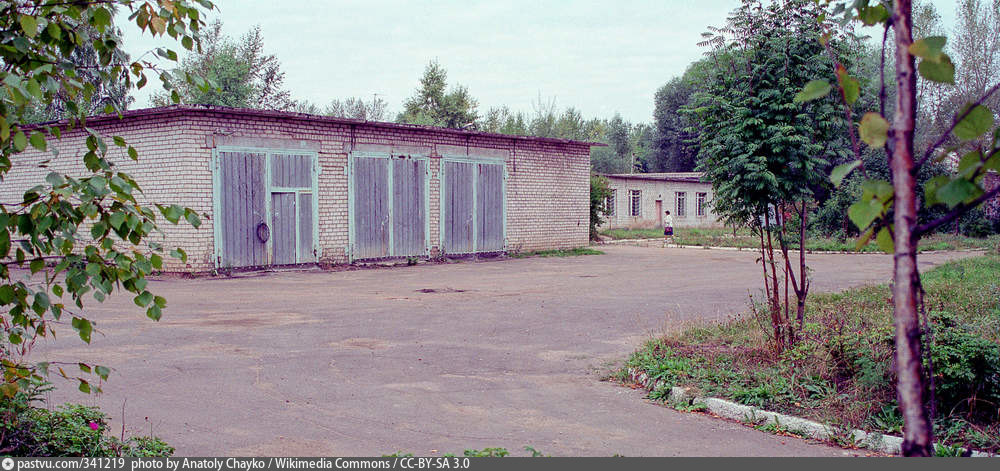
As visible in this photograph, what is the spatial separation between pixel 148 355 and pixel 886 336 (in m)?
7.36

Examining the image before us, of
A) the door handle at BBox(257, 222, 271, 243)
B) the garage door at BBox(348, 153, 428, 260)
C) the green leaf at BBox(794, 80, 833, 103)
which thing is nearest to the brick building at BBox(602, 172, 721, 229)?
the garage door at BBox(348, 153, 428, 260)

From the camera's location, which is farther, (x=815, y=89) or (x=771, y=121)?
(x=771, y=121)

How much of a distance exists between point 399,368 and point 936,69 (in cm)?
663

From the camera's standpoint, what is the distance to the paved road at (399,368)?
5.28 metres

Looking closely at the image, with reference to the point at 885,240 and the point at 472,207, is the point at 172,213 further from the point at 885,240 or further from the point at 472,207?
the point at 472,207

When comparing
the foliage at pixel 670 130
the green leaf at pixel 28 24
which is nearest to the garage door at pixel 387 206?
the green leaf at pixel 28 24

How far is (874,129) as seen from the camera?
1.52m

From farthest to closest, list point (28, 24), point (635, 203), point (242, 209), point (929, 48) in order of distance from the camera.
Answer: point (635, 203), point (242, 209), point (28, 24), point (929, 48)

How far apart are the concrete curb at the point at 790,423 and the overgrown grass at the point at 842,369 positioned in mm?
115

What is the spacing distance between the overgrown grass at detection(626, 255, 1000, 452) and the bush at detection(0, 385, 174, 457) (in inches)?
177

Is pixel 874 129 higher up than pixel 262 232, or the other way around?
pixel 874 129

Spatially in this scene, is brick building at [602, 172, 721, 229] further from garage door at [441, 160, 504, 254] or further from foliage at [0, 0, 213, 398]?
foliage at [0, 0, 213, 398]

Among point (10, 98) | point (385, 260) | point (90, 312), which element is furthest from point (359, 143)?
point (10, 98)

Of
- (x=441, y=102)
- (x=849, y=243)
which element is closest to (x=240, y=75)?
(x=441, y=102)
